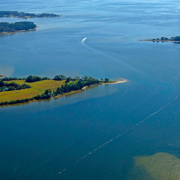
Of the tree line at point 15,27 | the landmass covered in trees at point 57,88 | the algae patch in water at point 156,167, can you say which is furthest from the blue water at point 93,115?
the tree line at point 15,27

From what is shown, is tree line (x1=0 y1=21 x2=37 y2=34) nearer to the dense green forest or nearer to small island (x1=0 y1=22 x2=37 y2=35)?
small island (x1=0 y1=22 x2=37 y2=35)

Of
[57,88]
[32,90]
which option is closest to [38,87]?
[32,90]

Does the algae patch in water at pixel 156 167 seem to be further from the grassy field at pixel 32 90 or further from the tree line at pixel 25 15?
the tree line at pixel 25 15

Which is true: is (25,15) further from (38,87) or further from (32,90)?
(32,90)

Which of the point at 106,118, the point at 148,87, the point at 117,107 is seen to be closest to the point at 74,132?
the point at 106,118

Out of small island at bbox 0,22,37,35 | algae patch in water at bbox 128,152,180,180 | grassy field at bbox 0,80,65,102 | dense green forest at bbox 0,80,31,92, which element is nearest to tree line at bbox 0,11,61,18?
small island at bbox 0,22,37,35

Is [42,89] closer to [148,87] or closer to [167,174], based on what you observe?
[148,87]
